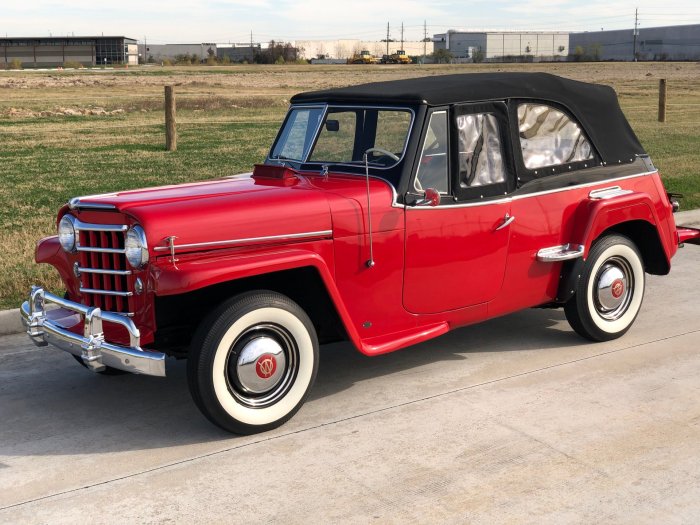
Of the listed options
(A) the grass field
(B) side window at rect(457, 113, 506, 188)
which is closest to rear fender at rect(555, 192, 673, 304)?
(B) side window at rect(457, 113, 506, 188)

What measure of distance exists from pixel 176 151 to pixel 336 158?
40.0ft

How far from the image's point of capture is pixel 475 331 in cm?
661

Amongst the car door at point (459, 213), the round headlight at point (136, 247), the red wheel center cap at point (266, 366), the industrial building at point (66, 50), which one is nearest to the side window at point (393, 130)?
the car door at point (459, 213)

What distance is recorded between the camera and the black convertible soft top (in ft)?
18.2

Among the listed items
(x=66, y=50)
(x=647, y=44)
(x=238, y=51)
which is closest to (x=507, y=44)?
(x=647, y=44)

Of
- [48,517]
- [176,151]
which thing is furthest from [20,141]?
[48,517]

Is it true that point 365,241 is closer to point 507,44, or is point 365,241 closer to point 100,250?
point 100,250

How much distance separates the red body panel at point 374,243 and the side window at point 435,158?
17 cm

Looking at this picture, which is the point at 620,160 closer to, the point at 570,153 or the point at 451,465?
the point at 570,153

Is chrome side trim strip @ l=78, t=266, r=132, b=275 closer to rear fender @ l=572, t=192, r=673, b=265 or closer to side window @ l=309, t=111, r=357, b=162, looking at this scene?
side window @ l=309, t=111, r=357, b=162

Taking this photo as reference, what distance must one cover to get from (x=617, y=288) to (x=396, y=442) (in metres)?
2.35

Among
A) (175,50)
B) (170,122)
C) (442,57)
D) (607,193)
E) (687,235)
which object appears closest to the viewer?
(607,193)

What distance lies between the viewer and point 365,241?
507 cm

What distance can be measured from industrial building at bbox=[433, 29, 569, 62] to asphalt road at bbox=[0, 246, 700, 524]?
131m
